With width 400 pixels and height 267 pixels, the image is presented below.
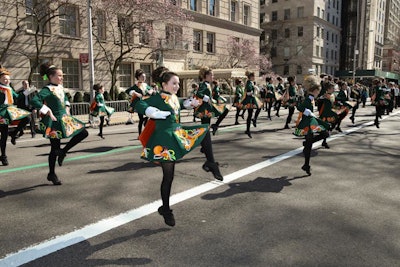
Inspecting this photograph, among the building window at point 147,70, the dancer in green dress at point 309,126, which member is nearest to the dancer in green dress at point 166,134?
the dancer in green dress at point 309,126

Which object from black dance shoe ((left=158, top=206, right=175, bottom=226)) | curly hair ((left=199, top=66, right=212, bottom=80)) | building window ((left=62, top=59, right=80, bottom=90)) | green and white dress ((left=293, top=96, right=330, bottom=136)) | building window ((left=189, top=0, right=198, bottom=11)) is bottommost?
black dance shoe ((left=158, top=206, right=175, bottom=226))

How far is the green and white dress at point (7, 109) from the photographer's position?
7.25 meters

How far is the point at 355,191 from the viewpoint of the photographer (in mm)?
5410

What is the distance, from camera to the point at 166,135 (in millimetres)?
3898

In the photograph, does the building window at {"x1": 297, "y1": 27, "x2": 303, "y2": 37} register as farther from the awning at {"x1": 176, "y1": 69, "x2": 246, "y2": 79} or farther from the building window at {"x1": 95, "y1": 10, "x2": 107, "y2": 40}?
the building window at {"x1": 95, "y1": 10, "x2": 107, "y2": 40}

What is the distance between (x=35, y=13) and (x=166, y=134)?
18015mm

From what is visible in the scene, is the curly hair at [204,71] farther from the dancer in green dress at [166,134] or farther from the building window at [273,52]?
the building window at [273,52]

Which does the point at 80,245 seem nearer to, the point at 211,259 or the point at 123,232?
the point at 123,232

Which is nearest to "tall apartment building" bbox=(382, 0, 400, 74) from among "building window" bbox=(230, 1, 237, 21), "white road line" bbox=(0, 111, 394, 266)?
"building window" bbox=(230, 1, 237, 21)

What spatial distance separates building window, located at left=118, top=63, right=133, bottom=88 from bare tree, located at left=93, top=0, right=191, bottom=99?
490mm

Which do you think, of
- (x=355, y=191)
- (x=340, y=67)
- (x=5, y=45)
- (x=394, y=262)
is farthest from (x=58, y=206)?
(x=340, y=67)

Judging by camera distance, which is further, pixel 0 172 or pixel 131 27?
pixel 131 27

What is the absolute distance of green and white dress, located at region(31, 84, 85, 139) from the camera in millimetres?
5535

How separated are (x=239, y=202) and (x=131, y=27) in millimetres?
21471
